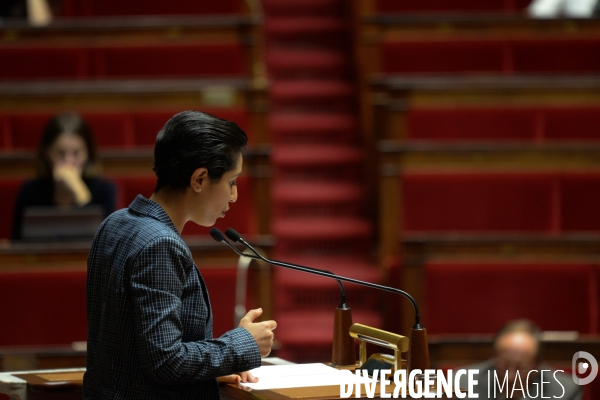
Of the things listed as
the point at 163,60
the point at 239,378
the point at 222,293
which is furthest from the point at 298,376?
the point at 163,60

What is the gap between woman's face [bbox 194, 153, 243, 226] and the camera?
433 millimetres

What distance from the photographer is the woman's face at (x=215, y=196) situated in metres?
0.43

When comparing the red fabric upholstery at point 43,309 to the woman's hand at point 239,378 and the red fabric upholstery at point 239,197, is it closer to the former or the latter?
the red fabric upholstery at point 239,197

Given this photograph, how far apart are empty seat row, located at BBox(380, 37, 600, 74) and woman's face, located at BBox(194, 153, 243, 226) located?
2.86 feet

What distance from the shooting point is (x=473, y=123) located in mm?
1116

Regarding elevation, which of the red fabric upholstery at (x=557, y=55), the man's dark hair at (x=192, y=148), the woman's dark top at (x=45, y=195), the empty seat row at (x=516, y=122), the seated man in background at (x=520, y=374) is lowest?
the seated man in background at (x=520, y=374)

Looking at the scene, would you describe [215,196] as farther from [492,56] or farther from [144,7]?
[144,7]

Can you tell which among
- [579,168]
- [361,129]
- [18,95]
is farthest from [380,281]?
[18,95]

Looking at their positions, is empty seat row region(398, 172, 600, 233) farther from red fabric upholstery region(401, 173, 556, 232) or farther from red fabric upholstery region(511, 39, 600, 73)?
red fabric upholstery region(511, 39, 600, 73)

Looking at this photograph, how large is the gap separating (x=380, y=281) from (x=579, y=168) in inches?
Result: 9.8

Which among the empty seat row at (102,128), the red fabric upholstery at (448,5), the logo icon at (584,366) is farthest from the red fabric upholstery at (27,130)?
the logo icon at (584,366)

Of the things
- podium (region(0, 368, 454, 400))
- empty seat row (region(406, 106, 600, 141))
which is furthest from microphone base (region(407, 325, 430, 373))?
empty seat row (region(406, 106, 600, 141))

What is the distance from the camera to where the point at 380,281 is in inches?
41.0

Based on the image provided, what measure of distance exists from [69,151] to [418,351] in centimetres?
65
